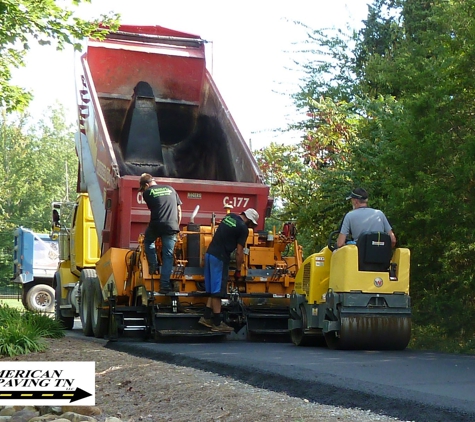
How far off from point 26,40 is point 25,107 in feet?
6.08

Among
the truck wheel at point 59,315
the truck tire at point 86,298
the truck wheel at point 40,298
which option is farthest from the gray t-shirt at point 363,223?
the truck wheel at point 40,298

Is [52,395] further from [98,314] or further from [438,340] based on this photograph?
[438,340]

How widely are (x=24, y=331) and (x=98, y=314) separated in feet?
7.84

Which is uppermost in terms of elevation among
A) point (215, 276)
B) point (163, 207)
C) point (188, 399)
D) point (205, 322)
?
point (163, 207)

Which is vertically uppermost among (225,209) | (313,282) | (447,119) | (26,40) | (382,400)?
(26,40)

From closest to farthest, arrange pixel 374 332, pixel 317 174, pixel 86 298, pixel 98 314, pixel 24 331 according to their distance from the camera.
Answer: pixel 374 332 < pixel 24 331 < pixel 98 314 < pixel 86 298 < pixel 317 174

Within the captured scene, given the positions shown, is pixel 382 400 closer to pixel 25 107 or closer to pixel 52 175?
pixel 25 107

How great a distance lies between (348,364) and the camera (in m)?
8.45

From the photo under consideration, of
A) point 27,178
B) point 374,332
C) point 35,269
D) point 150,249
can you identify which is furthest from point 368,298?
point 27,178

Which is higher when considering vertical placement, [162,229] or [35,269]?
[162,229]

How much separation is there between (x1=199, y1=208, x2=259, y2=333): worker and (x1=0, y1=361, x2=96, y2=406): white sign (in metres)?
5.57

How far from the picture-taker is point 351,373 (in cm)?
771

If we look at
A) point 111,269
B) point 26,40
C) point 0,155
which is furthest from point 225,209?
point 0,155

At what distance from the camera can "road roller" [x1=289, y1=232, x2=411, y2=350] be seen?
32.2 ft
